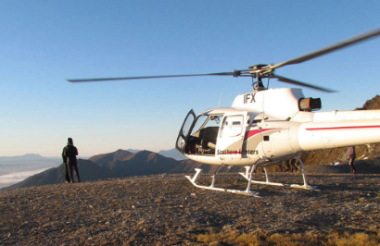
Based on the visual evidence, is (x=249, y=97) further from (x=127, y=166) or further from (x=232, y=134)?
(x=127, y=166)

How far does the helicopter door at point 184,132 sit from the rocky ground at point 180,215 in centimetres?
189

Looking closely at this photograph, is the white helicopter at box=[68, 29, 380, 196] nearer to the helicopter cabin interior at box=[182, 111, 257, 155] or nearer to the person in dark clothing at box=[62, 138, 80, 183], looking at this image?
the helicopter cabin interior at box=[182, 111, 257, 155]

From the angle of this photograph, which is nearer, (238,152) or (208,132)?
(238,152)

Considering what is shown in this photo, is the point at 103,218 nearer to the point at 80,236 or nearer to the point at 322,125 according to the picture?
the point at 80,236

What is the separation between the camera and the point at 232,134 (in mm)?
10602

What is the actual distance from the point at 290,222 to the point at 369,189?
5.83 m

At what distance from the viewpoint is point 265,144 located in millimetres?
9930

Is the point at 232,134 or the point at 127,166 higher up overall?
the point at 232,134

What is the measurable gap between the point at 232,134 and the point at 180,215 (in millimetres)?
4008

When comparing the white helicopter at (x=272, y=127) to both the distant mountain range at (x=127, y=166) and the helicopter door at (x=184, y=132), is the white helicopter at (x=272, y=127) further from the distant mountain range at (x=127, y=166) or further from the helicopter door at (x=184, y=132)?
the distant mountain range at (x=127, y=166)

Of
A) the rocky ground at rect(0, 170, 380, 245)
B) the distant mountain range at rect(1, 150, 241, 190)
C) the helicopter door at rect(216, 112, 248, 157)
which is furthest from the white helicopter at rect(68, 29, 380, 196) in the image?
the distant mountain range at rect(1, 150, 241, 190)

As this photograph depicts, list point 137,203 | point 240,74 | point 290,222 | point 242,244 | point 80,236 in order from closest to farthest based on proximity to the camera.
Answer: point 242,244 → point 80,236 → point 290,222 → point 137,203 → point 240,74

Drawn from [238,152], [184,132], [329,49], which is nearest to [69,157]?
[184,132]

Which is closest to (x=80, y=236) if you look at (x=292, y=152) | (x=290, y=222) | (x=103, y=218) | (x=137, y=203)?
(x=103, y=218)
